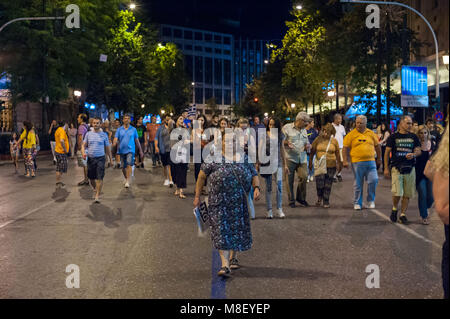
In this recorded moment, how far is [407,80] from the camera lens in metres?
22.4

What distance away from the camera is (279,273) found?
19.9 feet

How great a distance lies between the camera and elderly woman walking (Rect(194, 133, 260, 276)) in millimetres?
6102

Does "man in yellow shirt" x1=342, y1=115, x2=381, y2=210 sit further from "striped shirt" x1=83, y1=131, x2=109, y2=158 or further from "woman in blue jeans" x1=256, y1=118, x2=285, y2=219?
"striped shirt" x1=83, y1=131, x2=109, y2=158

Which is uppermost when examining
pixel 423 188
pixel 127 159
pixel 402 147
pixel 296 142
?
pixel 296 142

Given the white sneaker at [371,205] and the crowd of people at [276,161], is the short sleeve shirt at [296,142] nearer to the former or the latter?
the crowd of people at [276,161]

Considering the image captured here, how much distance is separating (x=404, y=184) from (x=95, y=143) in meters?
6.42

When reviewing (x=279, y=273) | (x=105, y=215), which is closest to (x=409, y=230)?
(x=279, y=273)

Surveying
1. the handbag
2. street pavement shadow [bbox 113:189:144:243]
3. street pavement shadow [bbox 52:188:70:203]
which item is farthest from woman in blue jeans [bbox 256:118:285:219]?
street pavement shadow [bbox 52:188:70:203]

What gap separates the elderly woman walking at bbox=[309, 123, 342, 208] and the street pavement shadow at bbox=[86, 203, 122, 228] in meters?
4.04

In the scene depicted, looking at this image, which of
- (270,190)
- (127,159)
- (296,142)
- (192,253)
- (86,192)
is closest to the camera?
(192,253)

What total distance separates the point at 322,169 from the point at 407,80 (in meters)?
12.4

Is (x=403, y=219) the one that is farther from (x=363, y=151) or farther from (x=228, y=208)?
(x=228, y=208)

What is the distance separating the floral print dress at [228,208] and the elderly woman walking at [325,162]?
18.3ft
